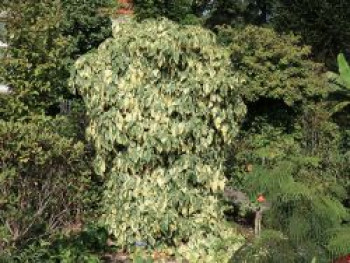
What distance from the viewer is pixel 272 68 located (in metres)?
14.4

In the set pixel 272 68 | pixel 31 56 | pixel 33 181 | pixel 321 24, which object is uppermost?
pixel 31 56

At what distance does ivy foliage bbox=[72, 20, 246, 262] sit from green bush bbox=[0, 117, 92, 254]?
2.12 ft

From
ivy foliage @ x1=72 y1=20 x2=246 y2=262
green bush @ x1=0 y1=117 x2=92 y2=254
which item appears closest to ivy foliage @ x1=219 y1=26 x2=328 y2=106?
ivy foliage @ x1=72 y1=20 x2=246 y2=262

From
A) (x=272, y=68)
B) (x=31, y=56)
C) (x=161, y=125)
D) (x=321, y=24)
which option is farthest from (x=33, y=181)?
(x=321, y=24)

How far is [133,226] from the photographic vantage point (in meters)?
6.36

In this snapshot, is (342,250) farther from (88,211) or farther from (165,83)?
(88,211)

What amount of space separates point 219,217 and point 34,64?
3.56 m

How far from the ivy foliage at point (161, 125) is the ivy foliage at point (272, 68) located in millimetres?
7836

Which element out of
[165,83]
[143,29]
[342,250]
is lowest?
[342,250]

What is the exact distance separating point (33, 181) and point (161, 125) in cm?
161

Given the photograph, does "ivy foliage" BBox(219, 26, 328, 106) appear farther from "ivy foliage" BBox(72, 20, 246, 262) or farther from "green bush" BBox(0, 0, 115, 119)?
"ivy foliage" BBox(72, 20, 246, 262)

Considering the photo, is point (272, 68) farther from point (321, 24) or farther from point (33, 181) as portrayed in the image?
point (33, 181)

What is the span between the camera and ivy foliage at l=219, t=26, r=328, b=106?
46.8 ft

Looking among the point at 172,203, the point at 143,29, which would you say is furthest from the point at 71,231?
the point at 143,29
